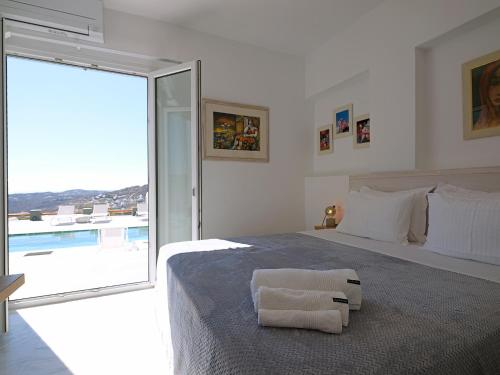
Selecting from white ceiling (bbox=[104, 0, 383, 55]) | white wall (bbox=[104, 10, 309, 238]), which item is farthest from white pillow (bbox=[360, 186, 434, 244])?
white ceiling (bbox=[104, 0, 383, 55])

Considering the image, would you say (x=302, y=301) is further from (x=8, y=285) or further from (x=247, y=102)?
(x=247, y=102)

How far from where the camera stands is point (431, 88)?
239cm

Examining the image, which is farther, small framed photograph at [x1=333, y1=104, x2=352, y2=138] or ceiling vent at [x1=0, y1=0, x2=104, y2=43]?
small framed photograph at [x1=333, y1=104, x2=352, y2=138]

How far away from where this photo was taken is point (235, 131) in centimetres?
338

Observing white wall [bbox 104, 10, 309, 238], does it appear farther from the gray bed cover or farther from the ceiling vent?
the gray bed cover

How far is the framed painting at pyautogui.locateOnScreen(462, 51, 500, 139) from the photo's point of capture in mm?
1946

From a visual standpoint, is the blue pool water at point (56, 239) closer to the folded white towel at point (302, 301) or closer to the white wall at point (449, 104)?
the white wall at point (449, 104)

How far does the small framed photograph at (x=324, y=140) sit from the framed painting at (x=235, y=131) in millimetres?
710

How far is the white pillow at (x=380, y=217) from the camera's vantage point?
6.83ft

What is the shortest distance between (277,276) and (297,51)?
Result: 134 inches

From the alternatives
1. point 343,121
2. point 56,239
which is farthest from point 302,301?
point 56,239

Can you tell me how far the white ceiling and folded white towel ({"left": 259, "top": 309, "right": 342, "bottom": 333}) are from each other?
2.81m

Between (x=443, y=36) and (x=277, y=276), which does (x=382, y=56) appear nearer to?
(x=443, y=36)

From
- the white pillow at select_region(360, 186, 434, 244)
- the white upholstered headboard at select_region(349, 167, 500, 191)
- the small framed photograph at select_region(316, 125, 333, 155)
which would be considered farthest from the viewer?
the small framed photograph at select_region(316, 125, 333, 155)
